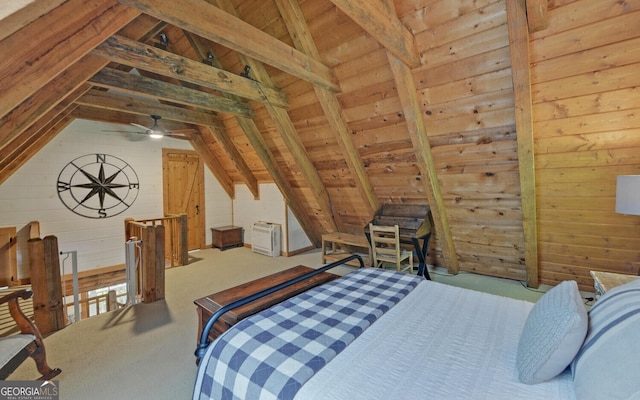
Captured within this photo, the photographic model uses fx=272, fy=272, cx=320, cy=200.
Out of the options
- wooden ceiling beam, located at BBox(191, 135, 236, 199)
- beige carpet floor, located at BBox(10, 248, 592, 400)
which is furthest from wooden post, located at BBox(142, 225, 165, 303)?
wooden ceiling beam, located at BBox(191, 135, 236, 199)

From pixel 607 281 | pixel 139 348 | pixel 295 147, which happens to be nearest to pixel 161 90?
pixel 295 147

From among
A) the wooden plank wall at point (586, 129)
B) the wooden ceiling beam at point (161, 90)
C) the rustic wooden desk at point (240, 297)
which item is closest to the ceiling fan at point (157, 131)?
the wooden ceiling beam at point (161, 90)

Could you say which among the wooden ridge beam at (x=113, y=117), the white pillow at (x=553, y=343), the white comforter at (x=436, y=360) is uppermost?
the wooden ridge beam at (x=113, y=117)

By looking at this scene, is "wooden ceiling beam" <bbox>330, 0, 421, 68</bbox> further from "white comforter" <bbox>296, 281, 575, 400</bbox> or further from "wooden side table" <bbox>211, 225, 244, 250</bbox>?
"wooden side table" <bbox>211, 225, 244, 250</bbox>

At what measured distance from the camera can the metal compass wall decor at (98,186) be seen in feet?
14.7

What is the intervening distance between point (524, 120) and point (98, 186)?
6.06 m

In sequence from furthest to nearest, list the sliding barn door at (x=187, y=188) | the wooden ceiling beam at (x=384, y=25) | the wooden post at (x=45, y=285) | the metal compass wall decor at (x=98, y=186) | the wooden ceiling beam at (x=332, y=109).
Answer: the sliding barn door at (x=187, y=188)
the metal compass wall decor at (x=98, y=186)
the wooden ceiling beam at (x=332, y=109)
the wooden post at (x=45, y=285)
the wooden ceiling beam at (x=384, y=25)

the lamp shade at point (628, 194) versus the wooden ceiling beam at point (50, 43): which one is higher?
the wooden ceiling beam at point (50, 43)

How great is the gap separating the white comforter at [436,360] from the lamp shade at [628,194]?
108 cm

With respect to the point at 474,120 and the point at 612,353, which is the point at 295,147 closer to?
the point at 474,120

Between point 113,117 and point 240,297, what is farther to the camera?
point 113,117

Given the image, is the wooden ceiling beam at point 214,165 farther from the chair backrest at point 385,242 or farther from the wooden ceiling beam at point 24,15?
the wooden ceiling beam at point 24,15

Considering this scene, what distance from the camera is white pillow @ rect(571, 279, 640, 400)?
0.78 metres

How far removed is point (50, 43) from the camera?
1.48 metres
